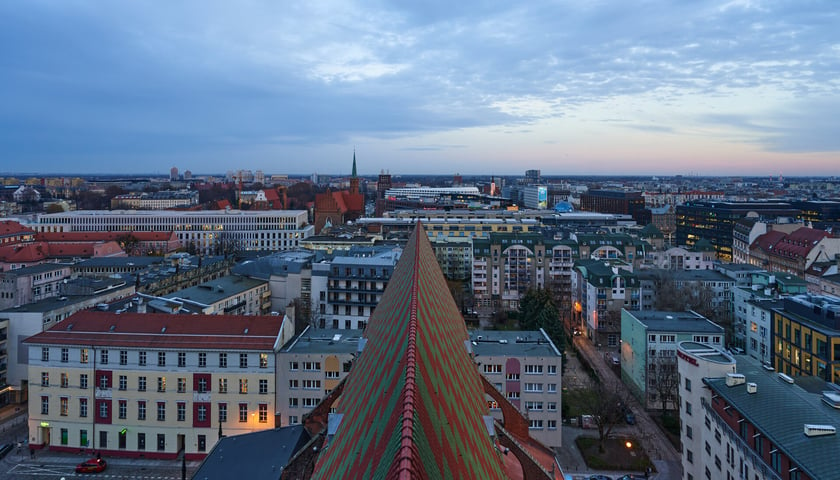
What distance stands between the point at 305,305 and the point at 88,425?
62.2ft

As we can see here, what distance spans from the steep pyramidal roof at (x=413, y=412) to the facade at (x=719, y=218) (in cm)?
8282

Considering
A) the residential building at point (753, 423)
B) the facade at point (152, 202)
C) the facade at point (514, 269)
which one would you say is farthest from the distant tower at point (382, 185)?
the residential building at point (753, 423)

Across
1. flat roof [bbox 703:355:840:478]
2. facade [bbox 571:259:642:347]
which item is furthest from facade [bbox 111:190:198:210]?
flat roof [bbox 703:355:840:478]

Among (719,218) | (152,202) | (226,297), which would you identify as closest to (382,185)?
(152,202)

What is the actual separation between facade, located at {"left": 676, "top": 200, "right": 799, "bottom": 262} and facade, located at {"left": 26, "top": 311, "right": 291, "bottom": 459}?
77051mm

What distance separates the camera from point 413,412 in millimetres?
8469

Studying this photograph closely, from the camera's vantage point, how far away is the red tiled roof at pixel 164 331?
27.2m

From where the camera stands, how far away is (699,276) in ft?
154

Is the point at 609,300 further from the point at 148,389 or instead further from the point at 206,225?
the point at 206,225

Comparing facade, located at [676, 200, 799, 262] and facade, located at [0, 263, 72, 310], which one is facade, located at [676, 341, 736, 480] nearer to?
facade, located at [0, 263, 72, 310]

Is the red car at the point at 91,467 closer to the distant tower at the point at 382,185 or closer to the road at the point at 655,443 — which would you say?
the road at the point at 655,443

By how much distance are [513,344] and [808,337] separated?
592 inches

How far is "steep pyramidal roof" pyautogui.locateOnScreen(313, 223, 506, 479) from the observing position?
8.06m

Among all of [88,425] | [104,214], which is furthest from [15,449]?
[104,214]
